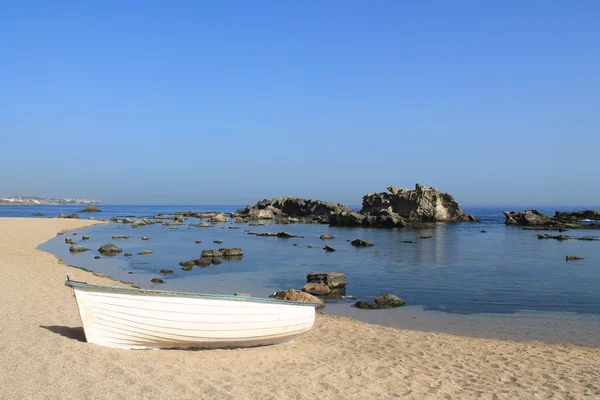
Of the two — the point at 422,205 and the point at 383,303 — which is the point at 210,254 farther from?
the point at 422,205

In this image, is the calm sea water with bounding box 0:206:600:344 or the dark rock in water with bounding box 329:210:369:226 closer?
the calm sea water with bounding box 0:206:600:344

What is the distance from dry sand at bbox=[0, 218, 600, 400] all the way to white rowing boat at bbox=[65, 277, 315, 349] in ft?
0.84

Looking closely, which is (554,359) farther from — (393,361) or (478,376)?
(393,361)

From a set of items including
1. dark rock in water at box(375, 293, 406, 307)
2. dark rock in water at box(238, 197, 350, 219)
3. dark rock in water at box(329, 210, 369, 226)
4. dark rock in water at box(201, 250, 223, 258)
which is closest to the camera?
dark rock in water at box(375, 293, 406, 307)

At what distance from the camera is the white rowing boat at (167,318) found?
9312 mm

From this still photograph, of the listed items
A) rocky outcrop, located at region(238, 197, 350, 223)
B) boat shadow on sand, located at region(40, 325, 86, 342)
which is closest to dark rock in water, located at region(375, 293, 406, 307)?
boat shadow on sand, located at region(40, 325, 86, 342)

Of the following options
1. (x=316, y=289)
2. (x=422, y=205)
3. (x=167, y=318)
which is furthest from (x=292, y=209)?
(x=167, y=318)

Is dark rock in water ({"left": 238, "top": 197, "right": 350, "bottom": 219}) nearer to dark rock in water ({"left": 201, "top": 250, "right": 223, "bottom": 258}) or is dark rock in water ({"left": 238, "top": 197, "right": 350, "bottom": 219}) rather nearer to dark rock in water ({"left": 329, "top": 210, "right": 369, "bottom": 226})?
dark rock in water ({"left": 329, "top": 210, "right": 369, "bottom": 226})

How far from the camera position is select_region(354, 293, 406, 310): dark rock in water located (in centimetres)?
1691

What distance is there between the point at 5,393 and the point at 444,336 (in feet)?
33.7

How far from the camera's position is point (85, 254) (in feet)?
102

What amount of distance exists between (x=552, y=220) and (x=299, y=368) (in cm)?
6805

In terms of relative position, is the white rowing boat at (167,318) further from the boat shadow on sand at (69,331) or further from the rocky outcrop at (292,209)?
the rocky outcrop at (292,209)

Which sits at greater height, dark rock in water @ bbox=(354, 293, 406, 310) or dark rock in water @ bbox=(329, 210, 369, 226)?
dark rock in water @ bbox=(329, 210, 369, 226)
